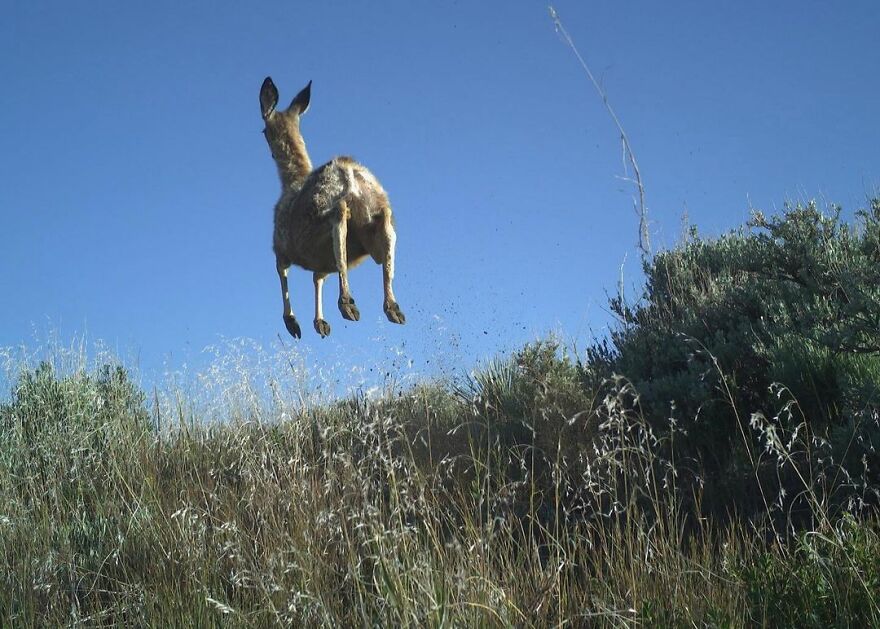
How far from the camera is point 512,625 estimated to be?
3398 millimetres

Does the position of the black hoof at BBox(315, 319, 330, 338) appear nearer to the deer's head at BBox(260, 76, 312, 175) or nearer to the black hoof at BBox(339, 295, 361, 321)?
the black hoof at BBox(339, 295, 361, 321)

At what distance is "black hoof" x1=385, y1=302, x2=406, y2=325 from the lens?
7.85m

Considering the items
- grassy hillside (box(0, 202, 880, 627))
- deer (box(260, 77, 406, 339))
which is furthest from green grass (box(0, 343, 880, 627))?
deer (box(260, 77, 406, 339))

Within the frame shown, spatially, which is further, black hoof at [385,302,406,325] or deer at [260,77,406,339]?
deer at [260,77,406,339]

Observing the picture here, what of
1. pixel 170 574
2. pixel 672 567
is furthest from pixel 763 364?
pixel 170 574

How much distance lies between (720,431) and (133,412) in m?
6.00

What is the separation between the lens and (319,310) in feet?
30.9

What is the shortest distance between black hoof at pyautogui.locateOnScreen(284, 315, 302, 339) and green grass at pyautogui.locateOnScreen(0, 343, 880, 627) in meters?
1.34

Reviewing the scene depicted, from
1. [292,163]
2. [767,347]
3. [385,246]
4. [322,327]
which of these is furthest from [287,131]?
[767,347]

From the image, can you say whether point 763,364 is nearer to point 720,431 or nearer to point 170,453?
point 720,431

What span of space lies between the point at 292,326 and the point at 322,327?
2.79 feet

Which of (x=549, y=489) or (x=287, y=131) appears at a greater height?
(x=287, y=131)

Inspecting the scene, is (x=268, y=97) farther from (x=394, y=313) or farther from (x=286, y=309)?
(x=394, y=313)

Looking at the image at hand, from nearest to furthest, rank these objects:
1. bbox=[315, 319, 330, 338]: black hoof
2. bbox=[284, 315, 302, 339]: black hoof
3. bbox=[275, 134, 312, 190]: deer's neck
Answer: bbox=[315, 319, 330, 338]: black hoof, bbox=[284, 315, 302, 339]: black hoof, bbox=[275, 134, 312, 190]: deer's neck
